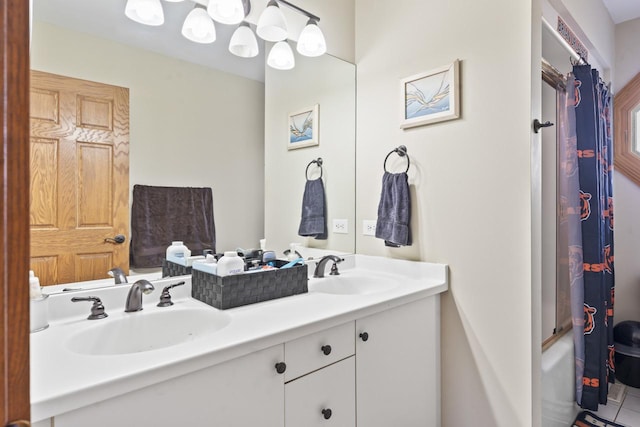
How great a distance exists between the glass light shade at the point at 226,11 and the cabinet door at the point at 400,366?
1365 mm

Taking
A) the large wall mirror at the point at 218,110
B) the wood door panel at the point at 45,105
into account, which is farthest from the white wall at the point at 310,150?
the wood door panel at the point at 45,105

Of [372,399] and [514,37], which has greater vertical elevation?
[514,37]

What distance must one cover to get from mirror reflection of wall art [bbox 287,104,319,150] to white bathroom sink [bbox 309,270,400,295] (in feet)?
2.47

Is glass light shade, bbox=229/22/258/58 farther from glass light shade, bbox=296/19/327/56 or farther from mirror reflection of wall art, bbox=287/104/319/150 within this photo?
mirror reflection of wall art, bbox=287/104/319/150

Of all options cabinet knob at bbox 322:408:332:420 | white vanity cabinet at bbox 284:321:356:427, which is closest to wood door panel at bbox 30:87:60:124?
white vanity cabinet at bbox 284:321:356:427

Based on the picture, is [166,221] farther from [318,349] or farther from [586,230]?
[586,230]

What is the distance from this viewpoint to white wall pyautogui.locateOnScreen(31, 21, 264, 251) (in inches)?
49.1

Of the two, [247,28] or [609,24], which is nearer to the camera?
[247,28]

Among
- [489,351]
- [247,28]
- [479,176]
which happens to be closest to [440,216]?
[479,176]

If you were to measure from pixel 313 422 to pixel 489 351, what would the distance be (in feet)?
2.93

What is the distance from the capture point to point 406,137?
6.24 feet

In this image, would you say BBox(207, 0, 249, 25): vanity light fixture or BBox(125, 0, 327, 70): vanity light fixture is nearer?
BBox(125, 0, 327, 70): vanity light fixture

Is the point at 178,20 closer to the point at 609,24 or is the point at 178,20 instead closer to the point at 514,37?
the point at 514,37

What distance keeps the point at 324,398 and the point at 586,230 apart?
5.74ft
